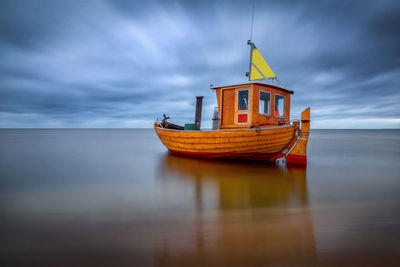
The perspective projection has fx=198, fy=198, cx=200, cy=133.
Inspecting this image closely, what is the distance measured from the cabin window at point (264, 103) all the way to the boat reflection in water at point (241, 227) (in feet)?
11.5

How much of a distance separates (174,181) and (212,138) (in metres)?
2.78

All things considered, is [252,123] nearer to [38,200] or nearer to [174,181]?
[174,181]

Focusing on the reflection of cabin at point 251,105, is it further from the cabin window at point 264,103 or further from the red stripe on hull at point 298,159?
the red stripe on hull at point 298,159

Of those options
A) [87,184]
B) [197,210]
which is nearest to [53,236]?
[197,210]

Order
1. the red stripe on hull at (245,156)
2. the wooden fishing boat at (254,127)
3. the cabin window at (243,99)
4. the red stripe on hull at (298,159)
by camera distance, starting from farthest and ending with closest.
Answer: the red stripe on hull at (298,159) < the cabin window at (243,99) < the red stripe on hull at (245,156) < the wooden fishing boat at (254,127)

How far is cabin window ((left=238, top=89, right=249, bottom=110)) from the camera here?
8.56 m

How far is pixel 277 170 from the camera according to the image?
7684 mm

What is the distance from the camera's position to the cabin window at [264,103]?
8602 millimetres

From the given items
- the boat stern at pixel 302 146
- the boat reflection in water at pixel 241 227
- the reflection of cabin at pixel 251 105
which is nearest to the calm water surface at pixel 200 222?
the boat reflection in water at pixel 241 227

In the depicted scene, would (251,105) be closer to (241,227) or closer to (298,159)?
(298,159)

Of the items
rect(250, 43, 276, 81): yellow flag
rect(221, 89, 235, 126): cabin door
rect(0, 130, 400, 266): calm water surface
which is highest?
rect(250, 43, 276, 81): yellow flag

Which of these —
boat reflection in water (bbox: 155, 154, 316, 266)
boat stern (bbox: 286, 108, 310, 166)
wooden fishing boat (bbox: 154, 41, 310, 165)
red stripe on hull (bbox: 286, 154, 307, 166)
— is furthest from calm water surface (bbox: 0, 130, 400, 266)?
red stripe on hull (bbox: 286, 154, 307, 166)

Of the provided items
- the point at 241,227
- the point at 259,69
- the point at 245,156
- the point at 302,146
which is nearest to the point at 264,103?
the point at 259,69

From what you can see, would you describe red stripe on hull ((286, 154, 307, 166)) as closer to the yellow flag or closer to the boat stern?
the boat stern
